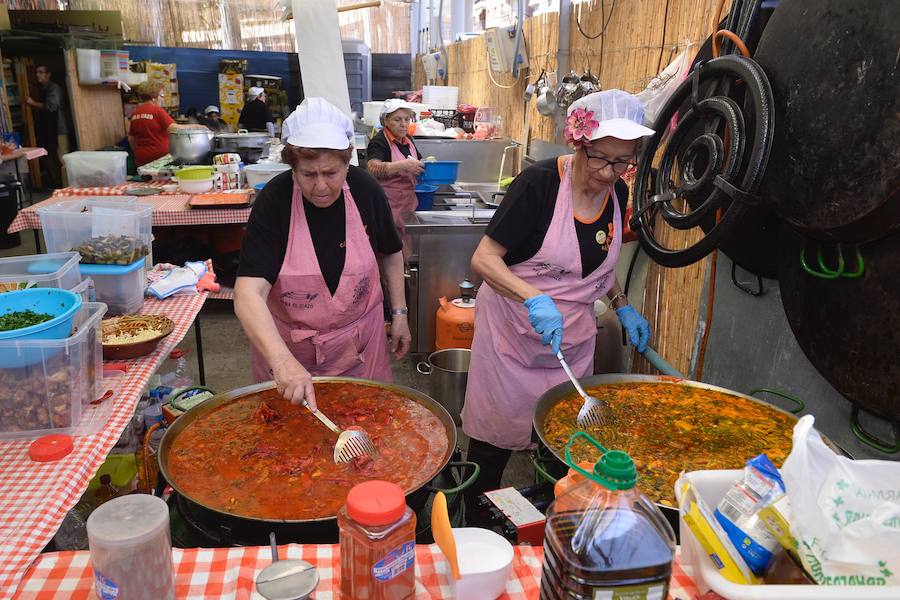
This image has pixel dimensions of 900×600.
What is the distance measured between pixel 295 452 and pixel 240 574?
642mm

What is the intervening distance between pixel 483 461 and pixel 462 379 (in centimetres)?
140

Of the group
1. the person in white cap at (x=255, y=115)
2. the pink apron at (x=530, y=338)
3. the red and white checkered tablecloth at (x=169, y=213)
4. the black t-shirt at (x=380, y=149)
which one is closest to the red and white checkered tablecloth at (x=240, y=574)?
the pink apron at (x=530, y=338)

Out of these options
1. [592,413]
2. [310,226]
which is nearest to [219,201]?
[310,226]

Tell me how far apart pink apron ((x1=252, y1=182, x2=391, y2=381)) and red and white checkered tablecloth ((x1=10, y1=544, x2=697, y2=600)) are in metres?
1.29

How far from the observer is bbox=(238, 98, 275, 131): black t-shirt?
37.1 feet

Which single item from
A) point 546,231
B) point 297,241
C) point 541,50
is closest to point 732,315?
point 546,231

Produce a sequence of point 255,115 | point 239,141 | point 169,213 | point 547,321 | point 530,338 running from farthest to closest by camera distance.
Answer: point 255,115, point 239,141, point 169,213, point 530,338, point 547,321

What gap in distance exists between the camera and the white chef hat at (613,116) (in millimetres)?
2488

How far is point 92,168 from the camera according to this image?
662 cm

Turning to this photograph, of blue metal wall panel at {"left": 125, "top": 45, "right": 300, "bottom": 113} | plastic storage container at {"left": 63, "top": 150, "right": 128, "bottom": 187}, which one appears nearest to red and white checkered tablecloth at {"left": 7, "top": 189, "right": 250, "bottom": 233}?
plastic storage container at {"left": 63, "top": 150, "right": 128, "bottom": 187}

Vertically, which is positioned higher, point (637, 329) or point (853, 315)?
point (853, 315)

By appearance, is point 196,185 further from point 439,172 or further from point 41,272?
point 41,272

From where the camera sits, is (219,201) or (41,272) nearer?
(41,272)

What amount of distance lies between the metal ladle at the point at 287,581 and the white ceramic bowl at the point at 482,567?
32cm
